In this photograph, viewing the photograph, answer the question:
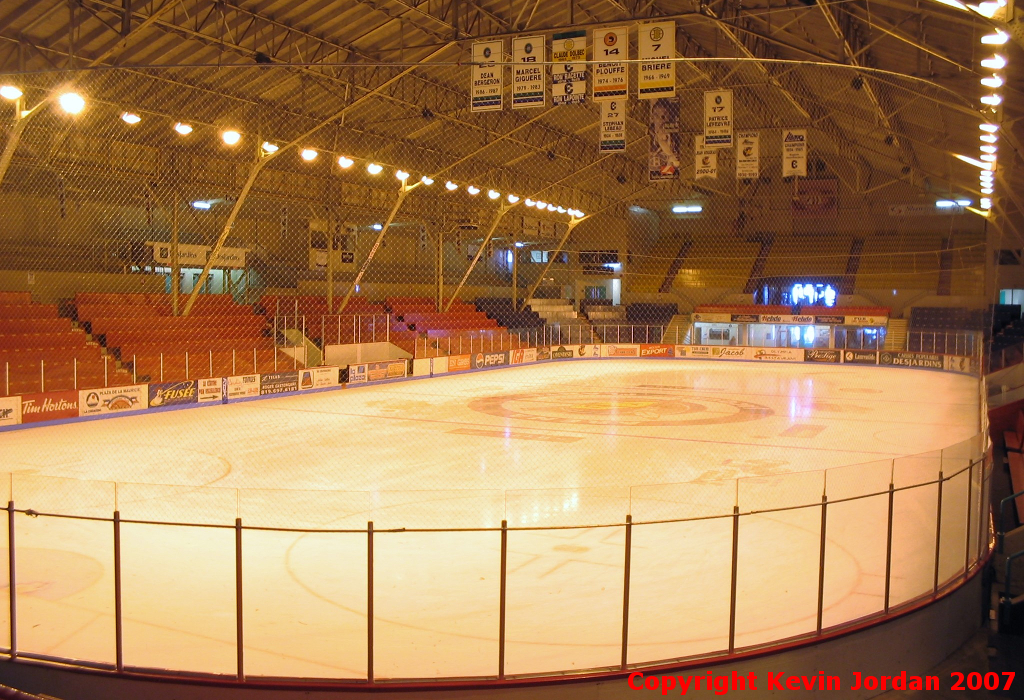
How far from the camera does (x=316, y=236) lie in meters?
36.0

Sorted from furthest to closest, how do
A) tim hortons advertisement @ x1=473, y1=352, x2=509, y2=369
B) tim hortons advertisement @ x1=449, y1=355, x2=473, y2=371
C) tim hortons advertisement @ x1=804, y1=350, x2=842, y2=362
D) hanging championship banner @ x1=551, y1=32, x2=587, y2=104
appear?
tim hortons advertisement @ x1=804, y1=350, x2=842, y2=362
tim hortons advertisement @ x1=473, y1=352, x2=509, y2=369
tim hortons advertisement @ x1=449, y1=355, x2=473, y2=371
hanging championship banner @ x1=551, y1=32, x2=587, y2=104

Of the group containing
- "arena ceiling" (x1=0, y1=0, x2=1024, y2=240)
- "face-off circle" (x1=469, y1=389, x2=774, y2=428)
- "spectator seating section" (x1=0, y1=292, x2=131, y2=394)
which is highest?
"arena ceiling" (x1=0, y1=0, x2=1024, y2=240)

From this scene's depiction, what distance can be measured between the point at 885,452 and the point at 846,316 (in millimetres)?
31279

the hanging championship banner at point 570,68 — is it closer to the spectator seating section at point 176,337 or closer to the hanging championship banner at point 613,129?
the hanging championship banner at point 613,129

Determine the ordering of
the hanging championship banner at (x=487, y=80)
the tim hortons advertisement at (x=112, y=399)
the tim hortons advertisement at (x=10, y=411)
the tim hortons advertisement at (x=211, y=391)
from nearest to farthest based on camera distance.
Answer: the hanging championship banner at (x=487, y=80) < the tim hortons advertisement at (x=10, y=411) < the tim hortons advertisement at (x=112, y=399) < the tim hortons advertisement at (x=211, y=391)

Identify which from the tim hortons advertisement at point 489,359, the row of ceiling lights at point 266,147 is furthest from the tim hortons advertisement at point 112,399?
the tim hortons advertisement at point 489,359

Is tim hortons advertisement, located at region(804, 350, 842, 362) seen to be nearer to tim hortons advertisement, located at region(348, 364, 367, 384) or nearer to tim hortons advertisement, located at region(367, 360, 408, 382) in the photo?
tim hortons advertisement, located at region(367, 360, 408, 382)

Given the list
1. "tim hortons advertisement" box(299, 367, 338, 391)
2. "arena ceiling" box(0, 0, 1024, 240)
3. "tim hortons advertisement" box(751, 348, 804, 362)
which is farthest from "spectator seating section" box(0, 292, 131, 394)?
"tim hortons advertisement" box(751, 348, 804, 362)

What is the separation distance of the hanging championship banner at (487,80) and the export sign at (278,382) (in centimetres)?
1299

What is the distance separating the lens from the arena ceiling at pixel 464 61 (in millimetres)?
18547

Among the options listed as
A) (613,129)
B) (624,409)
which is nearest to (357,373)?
(624,409)

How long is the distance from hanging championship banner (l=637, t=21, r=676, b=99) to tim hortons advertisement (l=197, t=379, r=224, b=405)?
1529 centimetres

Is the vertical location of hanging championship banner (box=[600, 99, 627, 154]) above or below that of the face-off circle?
above

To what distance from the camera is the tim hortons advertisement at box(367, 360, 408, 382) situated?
103ft
